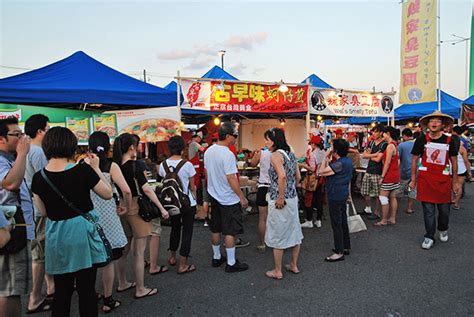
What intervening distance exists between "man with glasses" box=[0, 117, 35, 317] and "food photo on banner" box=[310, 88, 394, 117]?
298 inches

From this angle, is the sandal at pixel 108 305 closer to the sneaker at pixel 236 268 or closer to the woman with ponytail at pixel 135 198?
the woman with ponytail at pixel 135 198

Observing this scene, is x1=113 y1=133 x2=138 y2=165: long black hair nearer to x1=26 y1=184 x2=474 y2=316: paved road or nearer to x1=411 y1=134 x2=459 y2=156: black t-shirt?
x1=26 y1=184 x2=474 y2=316: paved road

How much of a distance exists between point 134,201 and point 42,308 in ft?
4.56

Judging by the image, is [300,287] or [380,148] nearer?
[300,287]

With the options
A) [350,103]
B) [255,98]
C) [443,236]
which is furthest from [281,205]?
[350,103]

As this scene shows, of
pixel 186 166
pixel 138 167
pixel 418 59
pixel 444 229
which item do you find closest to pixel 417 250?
pixel 444 229

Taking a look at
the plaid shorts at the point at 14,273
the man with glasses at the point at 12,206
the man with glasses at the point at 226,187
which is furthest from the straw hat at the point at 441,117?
the plaid shorts at the point at 14,273

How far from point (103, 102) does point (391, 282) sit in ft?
18.5

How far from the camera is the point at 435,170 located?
4.39 metres

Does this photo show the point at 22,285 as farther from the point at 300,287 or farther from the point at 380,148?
the point at 380,148

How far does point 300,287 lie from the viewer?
3.33 meters

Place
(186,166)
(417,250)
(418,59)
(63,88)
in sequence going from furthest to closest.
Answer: (418,59) → (63,88) → (417,250) → (186,166)

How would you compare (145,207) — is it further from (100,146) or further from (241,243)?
(241,243)

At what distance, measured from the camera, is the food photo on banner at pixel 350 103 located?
876 centimetres
